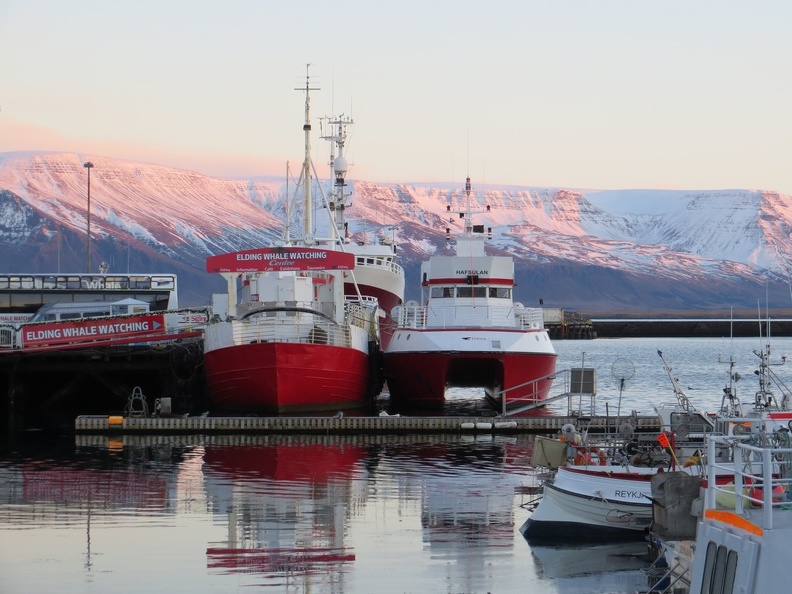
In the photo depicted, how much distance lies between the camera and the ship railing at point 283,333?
1886 inches

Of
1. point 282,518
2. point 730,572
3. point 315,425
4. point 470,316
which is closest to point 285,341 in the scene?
point 315,425

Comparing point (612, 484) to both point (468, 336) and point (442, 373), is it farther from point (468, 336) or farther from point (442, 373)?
point (442, 373)

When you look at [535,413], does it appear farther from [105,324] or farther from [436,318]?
[105,324]

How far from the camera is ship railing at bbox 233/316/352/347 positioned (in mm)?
47906

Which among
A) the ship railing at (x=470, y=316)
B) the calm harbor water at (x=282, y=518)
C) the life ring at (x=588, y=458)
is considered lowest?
the calm harbor water at (x=282, y=518)

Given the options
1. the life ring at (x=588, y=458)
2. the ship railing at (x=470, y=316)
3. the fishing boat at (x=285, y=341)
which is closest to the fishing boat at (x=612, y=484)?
the life ring at (x=588, y=458)

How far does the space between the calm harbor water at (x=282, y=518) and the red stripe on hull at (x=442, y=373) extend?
778cm

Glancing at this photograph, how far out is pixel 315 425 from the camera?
4366cm

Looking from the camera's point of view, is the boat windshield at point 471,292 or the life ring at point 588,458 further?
the boat windshield at point 471,292

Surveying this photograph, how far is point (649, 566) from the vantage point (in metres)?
23.3

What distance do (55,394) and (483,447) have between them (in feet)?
74.9

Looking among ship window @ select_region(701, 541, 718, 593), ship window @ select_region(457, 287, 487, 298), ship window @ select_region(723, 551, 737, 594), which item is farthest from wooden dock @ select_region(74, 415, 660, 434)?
ship window @ select_region(723, 551, 737, 594)

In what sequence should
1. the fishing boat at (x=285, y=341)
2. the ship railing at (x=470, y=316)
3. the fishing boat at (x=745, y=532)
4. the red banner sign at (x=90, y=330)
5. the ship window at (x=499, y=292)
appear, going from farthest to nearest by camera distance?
the ship window at (x=499, y=292), the ship railing at (x=470, y=316), the red banner sign at (x=90, y=330), the fishing boat at (x=285, y=341), the fishing boat at (x=745, y=532)

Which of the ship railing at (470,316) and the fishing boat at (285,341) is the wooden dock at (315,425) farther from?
the ship railing at (470,316)
